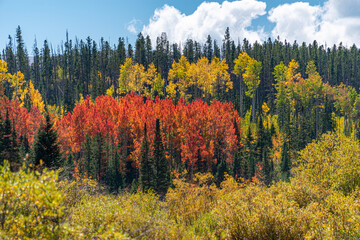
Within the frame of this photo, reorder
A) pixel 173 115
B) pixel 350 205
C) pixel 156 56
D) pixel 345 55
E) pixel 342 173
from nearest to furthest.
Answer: pixel 350 205
pixel 342 173
pixel 173 115
pixel 156 56
pixel 345 55

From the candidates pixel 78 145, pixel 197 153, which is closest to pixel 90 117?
pixel 78 145

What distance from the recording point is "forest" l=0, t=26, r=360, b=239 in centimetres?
1408

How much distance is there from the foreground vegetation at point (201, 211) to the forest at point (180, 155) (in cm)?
7

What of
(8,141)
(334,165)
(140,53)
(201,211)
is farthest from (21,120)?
(334,165)

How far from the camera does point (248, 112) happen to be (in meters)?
88.6

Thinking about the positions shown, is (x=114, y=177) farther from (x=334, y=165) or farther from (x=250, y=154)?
(x=334, y=165)

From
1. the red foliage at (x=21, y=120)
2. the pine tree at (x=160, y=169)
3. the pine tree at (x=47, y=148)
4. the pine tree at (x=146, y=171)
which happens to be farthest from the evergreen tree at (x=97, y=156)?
the pine tree at (x=47, y=148)

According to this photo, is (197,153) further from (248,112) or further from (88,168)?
(248,112)

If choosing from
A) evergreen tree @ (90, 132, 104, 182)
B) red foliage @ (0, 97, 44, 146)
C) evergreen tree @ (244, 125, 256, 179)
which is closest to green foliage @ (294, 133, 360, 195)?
evergreen tree @ (244, 125, 256, 179)

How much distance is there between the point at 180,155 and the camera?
6631 centimetres

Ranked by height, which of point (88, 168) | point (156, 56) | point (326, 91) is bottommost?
point (88, 168)

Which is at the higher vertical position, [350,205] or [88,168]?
[350,205]

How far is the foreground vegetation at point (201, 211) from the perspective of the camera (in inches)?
300

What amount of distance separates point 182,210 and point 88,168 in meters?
39.0
